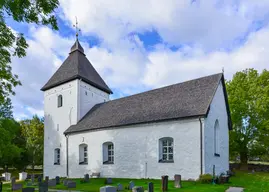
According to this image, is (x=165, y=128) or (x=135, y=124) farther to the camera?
(x=135, y=124)

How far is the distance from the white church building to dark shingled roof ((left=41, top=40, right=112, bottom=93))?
12cm

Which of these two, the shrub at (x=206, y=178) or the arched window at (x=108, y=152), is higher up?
the arched window at (x=108, y=152)

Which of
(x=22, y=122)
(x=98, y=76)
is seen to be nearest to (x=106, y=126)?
(x=98, y=76)

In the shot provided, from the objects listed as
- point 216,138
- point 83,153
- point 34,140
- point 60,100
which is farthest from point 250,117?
point 34,140

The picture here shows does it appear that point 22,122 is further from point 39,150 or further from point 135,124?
point 135,124

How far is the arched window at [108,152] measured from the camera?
65.7ft

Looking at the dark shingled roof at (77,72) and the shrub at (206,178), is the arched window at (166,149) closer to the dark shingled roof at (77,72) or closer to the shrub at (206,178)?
the shrub at (206,178)

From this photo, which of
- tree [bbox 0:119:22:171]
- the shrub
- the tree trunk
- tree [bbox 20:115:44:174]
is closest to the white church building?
the shrub

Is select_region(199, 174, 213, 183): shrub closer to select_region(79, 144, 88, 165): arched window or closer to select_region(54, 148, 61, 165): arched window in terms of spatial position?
select_region(79, 144, 88, 165): arched window

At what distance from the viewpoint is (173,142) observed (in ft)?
52.8

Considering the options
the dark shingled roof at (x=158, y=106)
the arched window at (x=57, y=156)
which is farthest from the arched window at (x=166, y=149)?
the arched window at (x=57, y=156)

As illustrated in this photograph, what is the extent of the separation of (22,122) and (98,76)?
68.7ft

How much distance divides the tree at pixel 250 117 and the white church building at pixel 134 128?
8.34 meters

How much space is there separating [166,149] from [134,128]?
2.77 meters
